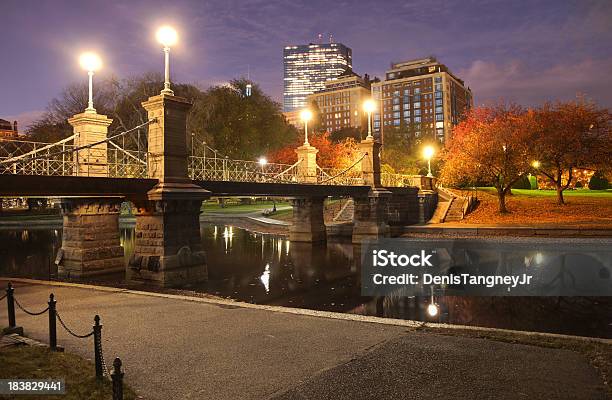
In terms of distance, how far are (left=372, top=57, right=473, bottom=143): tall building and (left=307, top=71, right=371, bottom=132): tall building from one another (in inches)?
240

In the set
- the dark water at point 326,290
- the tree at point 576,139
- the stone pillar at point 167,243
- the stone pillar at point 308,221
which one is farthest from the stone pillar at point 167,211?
the tree at point 576,139

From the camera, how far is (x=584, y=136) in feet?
119

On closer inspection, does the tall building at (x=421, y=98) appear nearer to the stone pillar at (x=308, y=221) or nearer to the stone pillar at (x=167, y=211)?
the stone pillar at (x=308, y=221)

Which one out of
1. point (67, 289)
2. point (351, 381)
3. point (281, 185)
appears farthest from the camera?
point (281, 185)

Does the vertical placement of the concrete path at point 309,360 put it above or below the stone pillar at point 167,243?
below

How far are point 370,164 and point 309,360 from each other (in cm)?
2821

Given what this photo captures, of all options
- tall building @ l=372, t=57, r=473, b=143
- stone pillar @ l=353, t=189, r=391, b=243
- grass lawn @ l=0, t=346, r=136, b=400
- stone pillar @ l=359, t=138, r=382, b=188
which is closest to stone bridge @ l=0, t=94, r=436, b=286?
grass lawn @ l=0, t=346, r=136, b=400

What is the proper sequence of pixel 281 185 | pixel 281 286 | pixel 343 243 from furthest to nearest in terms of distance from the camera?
pixel 343 243, pixel 281 185, pixel 281 286

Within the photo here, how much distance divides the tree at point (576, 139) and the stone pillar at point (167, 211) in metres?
30.4

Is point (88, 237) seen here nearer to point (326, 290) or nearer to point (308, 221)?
point (326, 290)

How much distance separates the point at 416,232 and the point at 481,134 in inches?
461

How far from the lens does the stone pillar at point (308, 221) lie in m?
32.1

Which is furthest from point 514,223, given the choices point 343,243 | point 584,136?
point 343,243

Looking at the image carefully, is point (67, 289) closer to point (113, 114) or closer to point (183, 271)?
point (183, 271)
